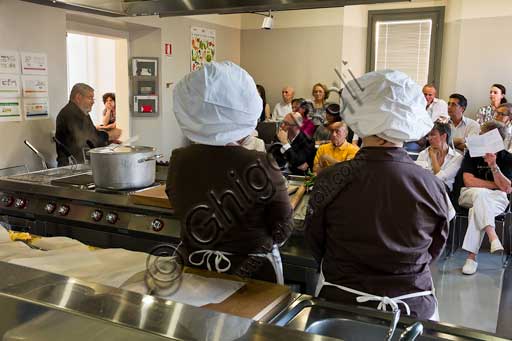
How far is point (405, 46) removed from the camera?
24.0 feet

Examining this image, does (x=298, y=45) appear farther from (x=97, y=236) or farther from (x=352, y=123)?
(x=352, y=123)

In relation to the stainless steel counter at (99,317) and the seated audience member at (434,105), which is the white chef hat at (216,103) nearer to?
the stainless steel counter at (99,317)

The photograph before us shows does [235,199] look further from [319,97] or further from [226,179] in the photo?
[319,97]

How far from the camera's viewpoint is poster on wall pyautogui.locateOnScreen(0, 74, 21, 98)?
12.9 ft

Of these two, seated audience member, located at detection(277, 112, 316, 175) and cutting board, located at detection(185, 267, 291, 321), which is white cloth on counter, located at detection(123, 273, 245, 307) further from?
seated audience member, located at detection(277, 112, 316, 175)

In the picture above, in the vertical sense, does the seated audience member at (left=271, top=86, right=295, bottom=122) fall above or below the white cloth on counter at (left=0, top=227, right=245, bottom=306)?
above

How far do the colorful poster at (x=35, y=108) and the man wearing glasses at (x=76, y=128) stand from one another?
0.92ft

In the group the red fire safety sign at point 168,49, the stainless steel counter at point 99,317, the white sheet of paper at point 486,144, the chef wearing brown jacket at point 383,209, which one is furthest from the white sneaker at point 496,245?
the red fire safety sign at point 168,49

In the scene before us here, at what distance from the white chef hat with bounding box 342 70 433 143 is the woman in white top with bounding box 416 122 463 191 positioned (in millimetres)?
3132

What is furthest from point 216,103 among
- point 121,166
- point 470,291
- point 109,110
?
point 109,110

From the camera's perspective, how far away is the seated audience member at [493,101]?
19.8 feet

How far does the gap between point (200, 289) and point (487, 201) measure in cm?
362

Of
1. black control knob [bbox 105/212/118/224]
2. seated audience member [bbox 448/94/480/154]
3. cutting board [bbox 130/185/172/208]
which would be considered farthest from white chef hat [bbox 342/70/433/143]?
seated audience member [bbox 448/94/480/154]

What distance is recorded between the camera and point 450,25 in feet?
22.2
